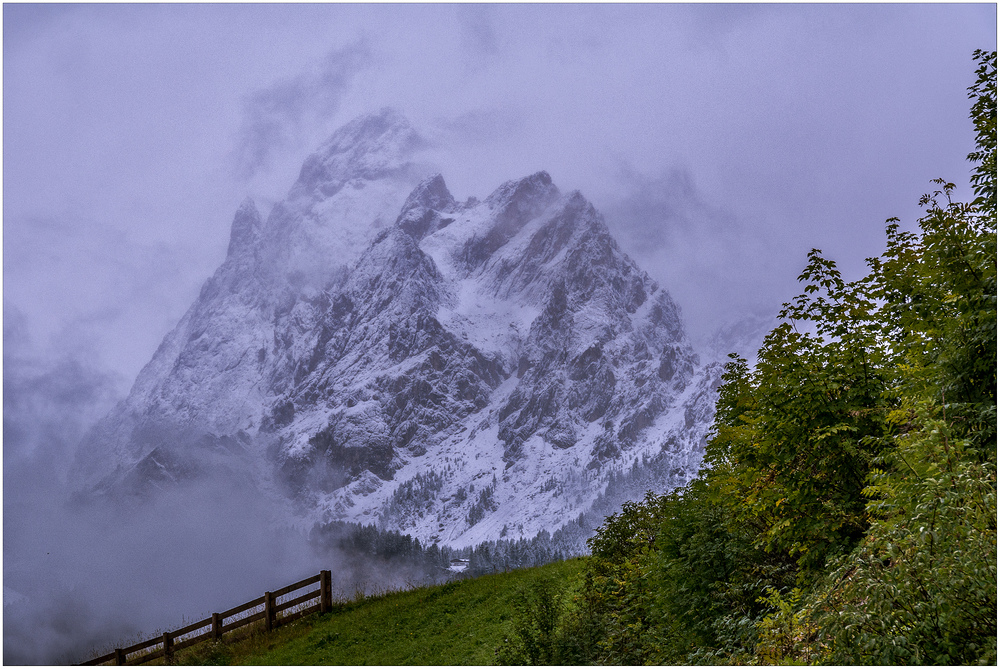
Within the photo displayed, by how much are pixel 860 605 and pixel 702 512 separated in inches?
198

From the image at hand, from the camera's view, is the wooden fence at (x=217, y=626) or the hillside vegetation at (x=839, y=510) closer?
the hillside vegetation at (x=839, y=510)

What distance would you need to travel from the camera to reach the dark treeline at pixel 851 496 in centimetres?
709

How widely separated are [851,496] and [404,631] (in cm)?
1079

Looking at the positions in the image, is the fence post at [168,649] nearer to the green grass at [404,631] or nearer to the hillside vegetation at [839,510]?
the green grass at [404,631]

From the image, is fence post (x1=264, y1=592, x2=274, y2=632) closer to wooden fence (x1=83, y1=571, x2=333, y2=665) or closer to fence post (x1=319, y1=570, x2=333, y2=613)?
→ wooden fence (x1=83, y1=571, x2=333, y2=665)

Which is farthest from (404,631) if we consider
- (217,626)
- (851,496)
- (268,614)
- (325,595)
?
(851,496)

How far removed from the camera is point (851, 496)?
10758 millimetres

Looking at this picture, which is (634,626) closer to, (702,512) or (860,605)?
(702,512)

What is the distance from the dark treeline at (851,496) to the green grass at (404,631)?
4.47 feet

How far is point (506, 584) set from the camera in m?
18.6

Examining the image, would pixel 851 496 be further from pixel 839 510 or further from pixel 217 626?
pixel 217 626

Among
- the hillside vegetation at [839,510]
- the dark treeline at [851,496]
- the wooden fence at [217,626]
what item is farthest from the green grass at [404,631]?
the dark treeline at [851,496]

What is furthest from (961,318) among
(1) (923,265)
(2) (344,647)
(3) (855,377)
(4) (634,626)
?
(2) (344,647)

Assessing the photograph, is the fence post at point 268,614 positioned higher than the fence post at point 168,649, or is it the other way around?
the fence post at point 268,614
